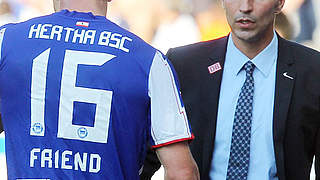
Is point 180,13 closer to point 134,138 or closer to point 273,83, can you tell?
point 273,83

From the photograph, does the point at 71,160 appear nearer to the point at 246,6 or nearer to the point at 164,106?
the point at 164,106

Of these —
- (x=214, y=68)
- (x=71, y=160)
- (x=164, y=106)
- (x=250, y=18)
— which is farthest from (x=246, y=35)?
(x=71, y=160)

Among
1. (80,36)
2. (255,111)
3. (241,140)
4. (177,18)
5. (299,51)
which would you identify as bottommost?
(241,140)

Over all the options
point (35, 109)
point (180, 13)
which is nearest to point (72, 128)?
point (35, 109)

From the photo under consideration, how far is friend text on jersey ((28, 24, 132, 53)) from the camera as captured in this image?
2.51m

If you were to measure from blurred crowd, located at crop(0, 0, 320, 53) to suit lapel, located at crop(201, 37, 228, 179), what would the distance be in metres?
4.22

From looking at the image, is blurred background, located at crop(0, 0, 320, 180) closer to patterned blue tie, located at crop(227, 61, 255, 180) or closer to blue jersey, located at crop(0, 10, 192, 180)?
patterned blue tie, located at crop(227, 61, 255, 180)

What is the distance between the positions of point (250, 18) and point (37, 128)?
49.0 inches

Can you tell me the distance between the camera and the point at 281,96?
10.8 feet

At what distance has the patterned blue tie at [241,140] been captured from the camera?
3.23 m

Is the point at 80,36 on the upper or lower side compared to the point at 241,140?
upper

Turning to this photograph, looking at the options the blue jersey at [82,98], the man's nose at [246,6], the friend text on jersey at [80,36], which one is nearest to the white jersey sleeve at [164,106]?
the blue jersey at [82,98]

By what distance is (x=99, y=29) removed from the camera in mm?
2531

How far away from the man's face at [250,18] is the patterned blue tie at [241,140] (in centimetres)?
28
